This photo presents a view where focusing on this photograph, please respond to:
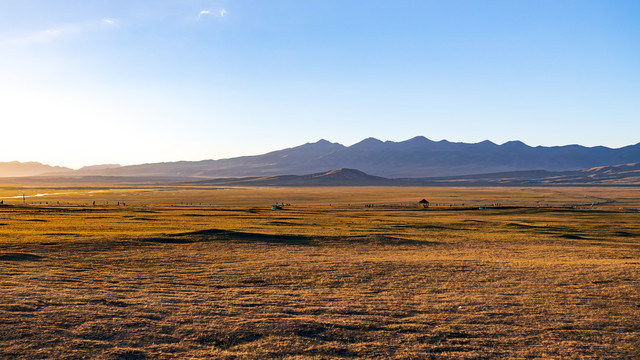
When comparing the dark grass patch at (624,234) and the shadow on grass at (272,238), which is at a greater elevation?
the shadow on grass at (272,238)

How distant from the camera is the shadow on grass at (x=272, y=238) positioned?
32125mm

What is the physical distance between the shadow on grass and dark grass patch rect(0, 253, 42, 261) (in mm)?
8123

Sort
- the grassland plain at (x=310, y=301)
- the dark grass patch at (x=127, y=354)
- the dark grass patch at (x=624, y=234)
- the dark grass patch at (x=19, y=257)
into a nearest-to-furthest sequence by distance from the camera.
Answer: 1. the dark grass patch at (x=127, y=354)
2. the grassland plain at (x=310, y=301)
3. the dark grass patch at (x=19, y=257)
4. the dark grass patch at (x=624, y=234)

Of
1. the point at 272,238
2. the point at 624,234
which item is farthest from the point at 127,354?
the point at 624,234

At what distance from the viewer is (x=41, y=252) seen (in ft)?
81.9

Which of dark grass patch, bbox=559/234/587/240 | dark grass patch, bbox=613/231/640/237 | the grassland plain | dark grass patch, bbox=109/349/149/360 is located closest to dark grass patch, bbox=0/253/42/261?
the grassland plain

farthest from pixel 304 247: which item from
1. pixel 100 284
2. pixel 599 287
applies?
pixel 599 287

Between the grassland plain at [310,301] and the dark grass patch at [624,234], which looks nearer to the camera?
the grassland plain at [310,301]

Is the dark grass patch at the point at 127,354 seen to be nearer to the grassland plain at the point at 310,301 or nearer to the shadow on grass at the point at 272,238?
the grassland plain at the point at 310,301

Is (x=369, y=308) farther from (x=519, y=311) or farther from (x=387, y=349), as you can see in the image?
(x=519, y=311)

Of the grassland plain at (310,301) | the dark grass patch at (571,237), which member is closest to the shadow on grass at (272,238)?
the grassland plain at (310,301)

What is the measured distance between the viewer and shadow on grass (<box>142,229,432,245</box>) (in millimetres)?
32125

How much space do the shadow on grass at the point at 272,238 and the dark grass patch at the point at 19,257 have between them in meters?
8.12

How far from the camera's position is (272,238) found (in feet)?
112
